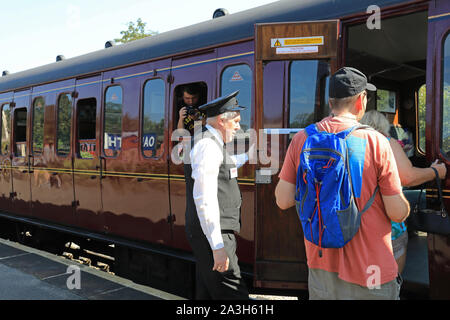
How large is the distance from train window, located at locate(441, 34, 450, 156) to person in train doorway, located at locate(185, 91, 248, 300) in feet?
5.04

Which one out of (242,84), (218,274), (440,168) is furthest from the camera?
(242,84)

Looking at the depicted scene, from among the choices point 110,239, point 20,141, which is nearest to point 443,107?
point 110,239

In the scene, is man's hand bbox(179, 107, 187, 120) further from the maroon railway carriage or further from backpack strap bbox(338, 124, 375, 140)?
backpack strap bbox(338, 124, 375, 140)

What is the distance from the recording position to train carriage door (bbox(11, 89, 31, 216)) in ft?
24.6

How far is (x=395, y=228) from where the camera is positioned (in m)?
2.82

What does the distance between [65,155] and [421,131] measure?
17.2 feet

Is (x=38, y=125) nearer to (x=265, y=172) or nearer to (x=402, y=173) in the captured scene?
(x=265, y=172)

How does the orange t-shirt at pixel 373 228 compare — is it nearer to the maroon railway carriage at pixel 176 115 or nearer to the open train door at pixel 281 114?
the maroon railway carriage at pixel 176 115

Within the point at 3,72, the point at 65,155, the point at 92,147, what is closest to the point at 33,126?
the point at 65,155

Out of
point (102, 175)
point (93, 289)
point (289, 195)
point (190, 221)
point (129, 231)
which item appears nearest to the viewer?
→ point (289, 195)

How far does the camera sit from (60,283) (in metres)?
4.66

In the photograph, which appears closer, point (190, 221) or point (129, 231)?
point (190, 221)

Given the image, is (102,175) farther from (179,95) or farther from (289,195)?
(289,195)

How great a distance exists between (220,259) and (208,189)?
0.44 m
